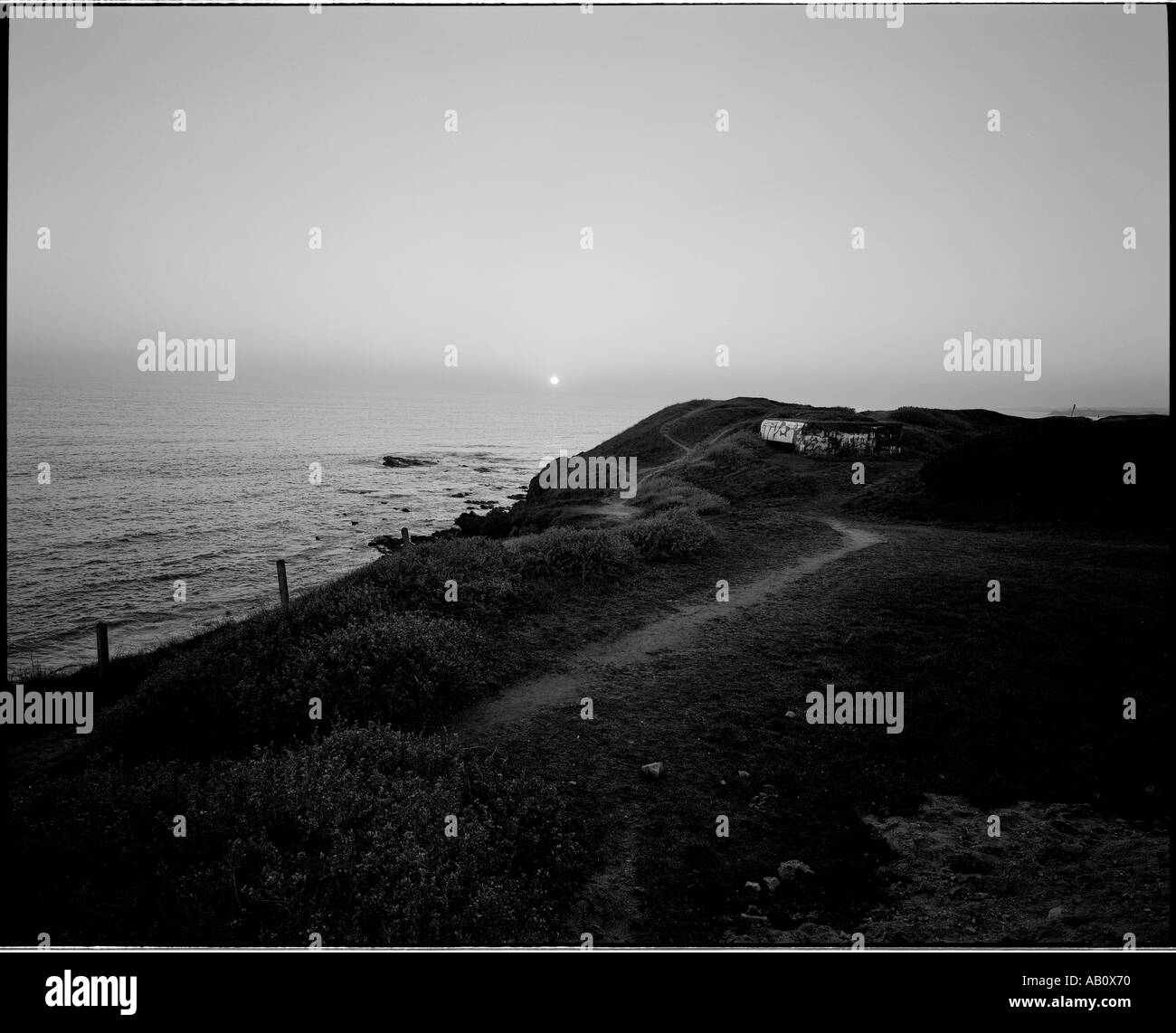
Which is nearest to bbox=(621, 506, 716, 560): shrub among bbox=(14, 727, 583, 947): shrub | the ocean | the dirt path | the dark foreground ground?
the dark foreground ground

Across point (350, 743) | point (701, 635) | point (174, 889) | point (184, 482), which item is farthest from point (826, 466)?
point (184, 482)

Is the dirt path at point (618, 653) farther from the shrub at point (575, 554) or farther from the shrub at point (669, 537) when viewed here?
the shrub at point (575, 554)

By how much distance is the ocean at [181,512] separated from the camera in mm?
28906

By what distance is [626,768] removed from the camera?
392 inches

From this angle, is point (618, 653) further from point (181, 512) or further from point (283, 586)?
point (181, 512)

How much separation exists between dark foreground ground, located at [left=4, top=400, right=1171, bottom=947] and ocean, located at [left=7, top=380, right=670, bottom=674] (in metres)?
7.27

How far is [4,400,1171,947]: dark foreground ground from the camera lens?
6.48m

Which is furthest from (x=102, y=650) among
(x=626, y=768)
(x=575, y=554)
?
(x=626, y=768)

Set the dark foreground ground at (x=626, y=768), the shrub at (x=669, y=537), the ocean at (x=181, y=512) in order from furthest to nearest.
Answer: the ocean at (x=181, y=512) → the shrub at (x=669, y=537) → the dark foreground ground at (x=626, y=768)

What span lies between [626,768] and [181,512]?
52356mm

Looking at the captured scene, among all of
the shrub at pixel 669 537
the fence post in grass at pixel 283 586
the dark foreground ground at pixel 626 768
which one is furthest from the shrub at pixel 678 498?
the fence post in grass at pixel 283 586

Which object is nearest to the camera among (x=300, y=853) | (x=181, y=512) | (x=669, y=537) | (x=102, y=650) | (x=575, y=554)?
(x=300, y=853)

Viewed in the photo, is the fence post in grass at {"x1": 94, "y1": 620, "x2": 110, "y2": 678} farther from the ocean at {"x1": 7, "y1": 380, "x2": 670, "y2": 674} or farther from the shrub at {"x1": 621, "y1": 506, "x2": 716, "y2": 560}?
the shrub at {"x1": 621, "y1": 506, "x2": 716, "y2": 560}

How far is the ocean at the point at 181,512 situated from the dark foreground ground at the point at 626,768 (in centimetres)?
727
